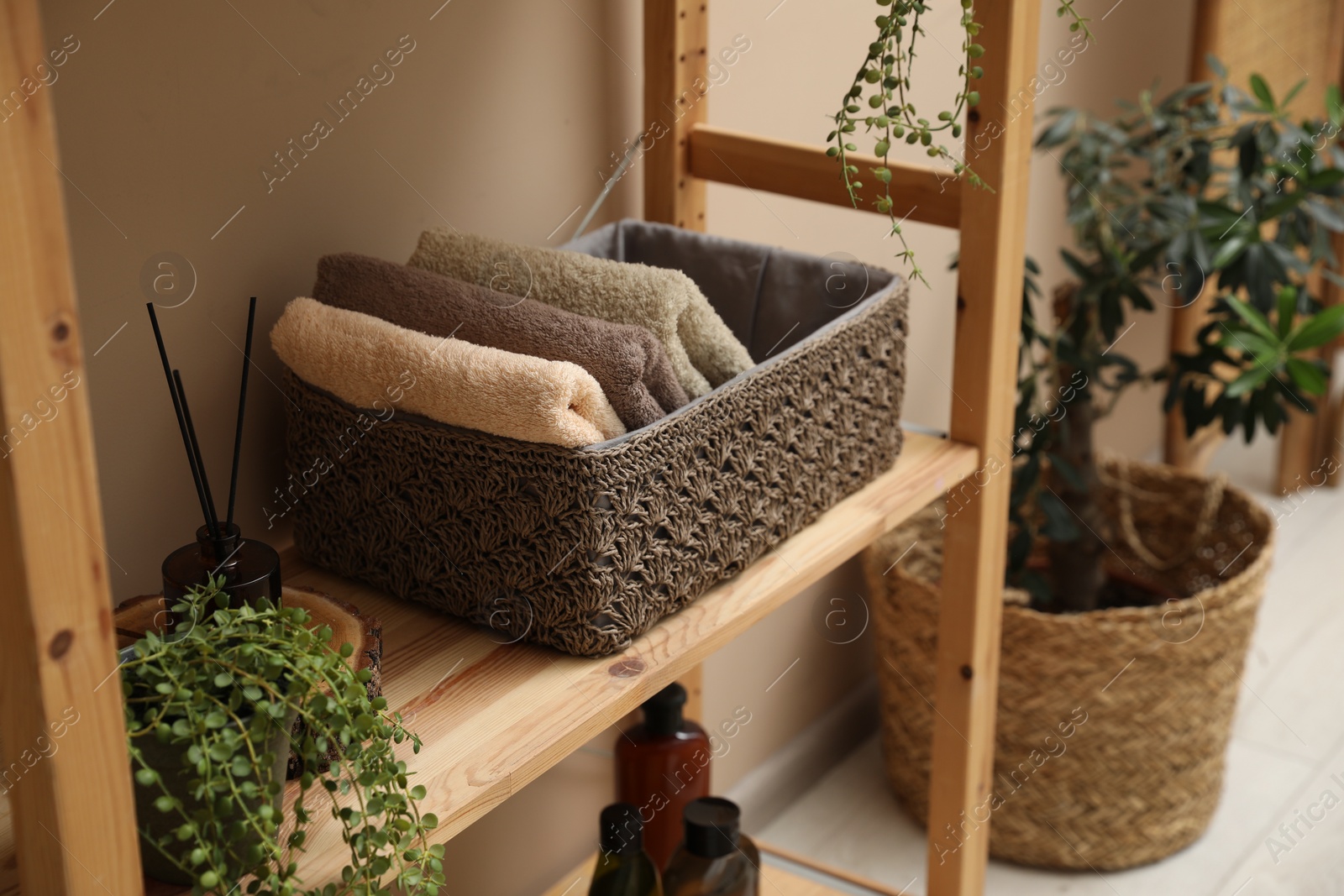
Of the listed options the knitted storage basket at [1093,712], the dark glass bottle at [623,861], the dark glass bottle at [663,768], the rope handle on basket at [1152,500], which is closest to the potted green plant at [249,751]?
the dark glass bottle at [623,861]

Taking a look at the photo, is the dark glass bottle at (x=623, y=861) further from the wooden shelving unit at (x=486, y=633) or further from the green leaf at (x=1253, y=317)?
the green leaf at (x=1253, y=317)

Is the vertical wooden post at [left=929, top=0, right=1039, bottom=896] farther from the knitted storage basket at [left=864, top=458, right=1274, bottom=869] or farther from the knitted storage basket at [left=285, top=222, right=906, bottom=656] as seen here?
the knitted storage basket at [left=864, top=458, right=1274, bottom=869]

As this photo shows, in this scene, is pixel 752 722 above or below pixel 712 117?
below

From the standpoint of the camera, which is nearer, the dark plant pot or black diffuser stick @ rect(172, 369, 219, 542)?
the dark plant pot

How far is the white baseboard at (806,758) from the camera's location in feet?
5.32

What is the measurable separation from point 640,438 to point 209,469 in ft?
1.04

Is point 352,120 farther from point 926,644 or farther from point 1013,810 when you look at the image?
point 1013,810

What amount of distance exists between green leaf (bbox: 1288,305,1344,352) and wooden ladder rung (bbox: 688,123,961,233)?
710 millimetres

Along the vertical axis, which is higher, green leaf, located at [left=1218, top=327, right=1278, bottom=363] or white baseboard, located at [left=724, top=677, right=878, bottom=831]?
green leaf, located at [left=1218, top=327, right=1278, bottom=363]

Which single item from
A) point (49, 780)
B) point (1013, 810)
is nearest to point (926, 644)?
point (1013, 810)

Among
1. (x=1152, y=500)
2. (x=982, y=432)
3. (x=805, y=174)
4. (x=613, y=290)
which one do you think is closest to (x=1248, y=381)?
(x=1152, y=500)

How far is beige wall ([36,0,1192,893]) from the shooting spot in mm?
786

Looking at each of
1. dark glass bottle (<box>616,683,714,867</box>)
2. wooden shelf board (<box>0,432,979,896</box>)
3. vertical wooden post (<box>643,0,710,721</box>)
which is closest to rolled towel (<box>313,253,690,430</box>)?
wooden shelf board (<box>0,432,979,896</box>)

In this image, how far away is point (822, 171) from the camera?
107 centimetres
